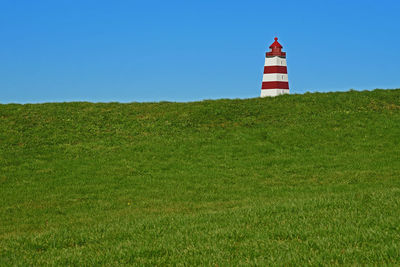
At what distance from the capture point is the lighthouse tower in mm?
45062

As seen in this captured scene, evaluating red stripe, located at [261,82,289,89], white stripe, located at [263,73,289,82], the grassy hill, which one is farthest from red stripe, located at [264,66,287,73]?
the grassy hill

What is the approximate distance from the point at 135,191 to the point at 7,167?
329 inches

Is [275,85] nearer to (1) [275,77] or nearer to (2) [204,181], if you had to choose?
(1) [275,77]

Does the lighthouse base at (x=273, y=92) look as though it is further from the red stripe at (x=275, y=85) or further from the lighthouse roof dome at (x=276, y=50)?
the lighthouse roof dome at (x=276, y=50)

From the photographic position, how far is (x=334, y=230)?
909cm

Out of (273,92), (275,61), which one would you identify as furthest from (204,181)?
(275,61)

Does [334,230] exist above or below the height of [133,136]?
below

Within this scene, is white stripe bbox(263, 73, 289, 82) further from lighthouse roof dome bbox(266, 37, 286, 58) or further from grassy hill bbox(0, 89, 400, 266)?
grassy hill bbox(0, 89, 400, 266)

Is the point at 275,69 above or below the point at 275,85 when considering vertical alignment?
above

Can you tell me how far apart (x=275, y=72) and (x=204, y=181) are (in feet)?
88.3

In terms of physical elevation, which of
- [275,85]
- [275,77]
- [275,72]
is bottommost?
[275,85]

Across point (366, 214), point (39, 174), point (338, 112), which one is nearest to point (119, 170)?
point (39, 174)

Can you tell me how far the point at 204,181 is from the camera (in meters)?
20.4

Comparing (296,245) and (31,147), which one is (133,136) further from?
(296,245)
